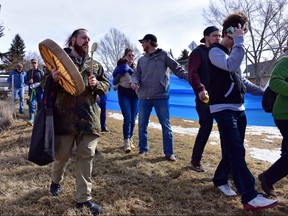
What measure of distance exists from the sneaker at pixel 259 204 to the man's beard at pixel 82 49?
2216mm

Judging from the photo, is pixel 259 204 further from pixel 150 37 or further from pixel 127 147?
pixel 150 37

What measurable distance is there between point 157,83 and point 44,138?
2.45m

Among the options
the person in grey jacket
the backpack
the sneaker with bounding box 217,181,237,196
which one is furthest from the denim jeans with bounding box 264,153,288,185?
the person in grey jacket

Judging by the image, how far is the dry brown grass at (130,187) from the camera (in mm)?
3363

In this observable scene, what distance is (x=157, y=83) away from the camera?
16.8 feet

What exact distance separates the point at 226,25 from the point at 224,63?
45 centimetres

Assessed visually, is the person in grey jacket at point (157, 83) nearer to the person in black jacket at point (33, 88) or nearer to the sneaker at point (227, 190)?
the sneaker at point (227, 190)

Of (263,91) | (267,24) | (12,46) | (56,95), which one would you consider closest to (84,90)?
(56,95)

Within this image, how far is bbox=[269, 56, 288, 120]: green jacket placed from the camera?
10.7ft

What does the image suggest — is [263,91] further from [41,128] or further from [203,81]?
[41,128]

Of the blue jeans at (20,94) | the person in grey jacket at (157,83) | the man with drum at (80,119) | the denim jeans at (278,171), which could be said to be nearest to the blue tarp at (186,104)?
the person in grey jacket at (157,83)

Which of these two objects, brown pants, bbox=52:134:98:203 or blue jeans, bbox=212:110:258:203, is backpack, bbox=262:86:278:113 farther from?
brown pants, bbox=52:134:98:203

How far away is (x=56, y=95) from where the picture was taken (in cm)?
327

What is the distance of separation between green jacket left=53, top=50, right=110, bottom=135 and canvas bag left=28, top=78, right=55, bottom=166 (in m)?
0.12
